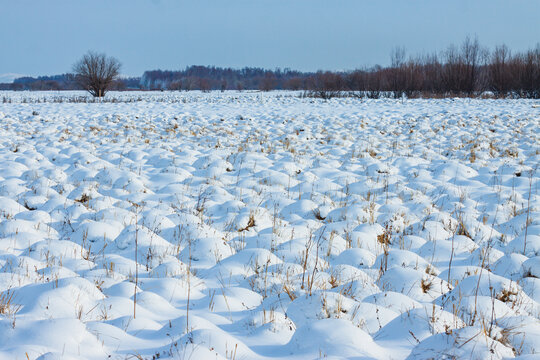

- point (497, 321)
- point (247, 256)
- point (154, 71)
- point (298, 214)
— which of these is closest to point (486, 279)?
point (497, 321)

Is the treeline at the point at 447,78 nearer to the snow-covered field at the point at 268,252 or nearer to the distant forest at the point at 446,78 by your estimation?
the distant forest at the point at 446,78

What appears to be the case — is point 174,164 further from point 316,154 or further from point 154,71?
point 154,71

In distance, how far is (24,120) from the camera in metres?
11.6

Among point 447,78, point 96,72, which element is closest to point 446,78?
point 447,78

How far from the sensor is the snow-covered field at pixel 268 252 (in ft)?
7.06

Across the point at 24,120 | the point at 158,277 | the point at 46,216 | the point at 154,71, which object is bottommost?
the point at 158,277

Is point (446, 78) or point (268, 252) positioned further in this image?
point (446, 78)

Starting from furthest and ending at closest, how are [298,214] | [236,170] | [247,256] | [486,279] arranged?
[236,170] → [298,214] → [247,256] → [486,279]

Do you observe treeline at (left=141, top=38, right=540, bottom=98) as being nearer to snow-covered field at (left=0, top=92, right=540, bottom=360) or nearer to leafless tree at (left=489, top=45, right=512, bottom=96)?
leafless tree at (left=489, top=45, right=512, bottom=96)

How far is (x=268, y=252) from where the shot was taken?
3.49 meters

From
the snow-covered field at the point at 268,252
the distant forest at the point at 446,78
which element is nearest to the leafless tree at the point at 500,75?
the distant forest at the point at 446,78

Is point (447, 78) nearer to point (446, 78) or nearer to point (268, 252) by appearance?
point (446, 78)

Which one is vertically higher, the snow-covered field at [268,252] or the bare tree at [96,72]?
the bare tree at [96,72]

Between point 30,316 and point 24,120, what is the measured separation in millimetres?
11049
